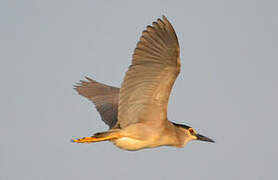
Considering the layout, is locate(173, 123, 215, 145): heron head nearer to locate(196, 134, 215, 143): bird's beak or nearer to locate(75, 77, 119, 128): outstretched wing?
locate(196, 134, 215, 143): bird's beak

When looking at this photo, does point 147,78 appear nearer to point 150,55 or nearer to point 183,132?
point 150,55

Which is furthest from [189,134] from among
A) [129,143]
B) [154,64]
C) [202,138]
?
[154,64]

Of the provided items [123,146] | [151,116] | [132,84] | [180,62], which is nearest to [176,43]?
[180,62]

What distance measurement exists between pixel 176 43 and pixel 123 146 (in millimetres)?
2110

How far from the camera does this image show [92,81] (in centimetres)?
1318

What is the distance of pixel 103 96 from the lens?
1205cm

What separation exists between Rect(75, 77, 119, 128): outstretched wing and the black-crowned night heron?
61.7 inches

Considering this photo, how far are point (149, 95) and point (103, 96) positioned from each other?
3714mm

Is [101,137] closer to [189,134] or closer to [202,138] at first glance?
[189,134]

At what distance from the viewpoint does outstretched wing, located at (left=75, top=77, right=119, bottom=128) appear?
35.9 ft

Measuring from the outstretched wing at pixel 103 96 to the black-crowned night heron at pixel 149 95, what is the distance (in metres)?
1.57

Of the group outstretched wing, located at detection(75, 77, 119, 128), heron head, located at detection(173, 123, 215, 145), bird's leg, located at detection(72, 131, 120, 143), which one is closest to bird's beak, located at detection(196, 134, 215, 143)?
heron head, located at detection(173, 123, 215, 145)

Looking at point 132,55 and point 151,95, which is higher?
point 132,55

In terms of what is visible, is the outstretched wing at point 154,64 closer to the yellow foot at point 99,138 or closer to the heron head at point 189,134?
the yellow foot at point 99,138
